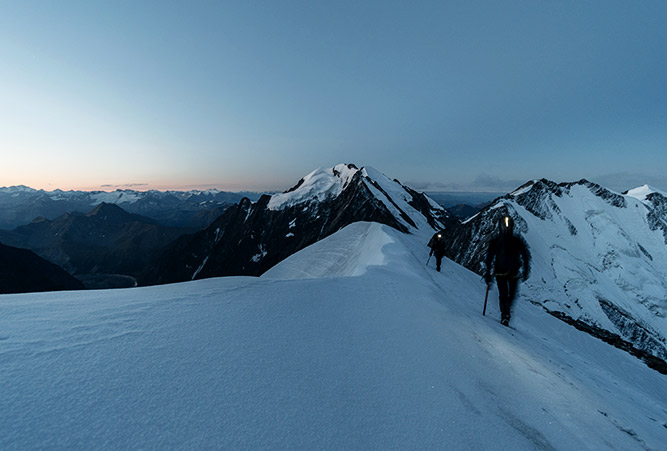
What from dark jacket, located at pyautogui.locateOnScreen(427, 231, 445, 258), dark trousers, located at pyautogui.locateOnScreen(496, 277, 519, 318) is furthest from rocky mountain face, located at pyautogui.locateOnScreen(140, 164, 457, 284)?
dark trousers, located at pyautogui.locateOnScreen(496, 277, 519, 318)

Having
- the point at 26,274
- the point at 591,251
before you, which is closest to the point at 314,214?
the point at 26,274

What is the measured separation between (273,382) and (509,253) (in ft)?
30.4

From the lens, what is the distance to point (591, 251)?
14312cm

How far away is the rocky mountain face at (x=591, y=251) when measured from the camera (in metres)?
108

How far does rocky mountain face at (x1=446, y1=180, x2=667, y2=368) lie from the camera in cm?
10788

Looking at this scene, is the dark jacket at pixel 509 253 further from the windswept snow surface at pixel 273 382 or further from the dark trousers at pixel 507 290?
the windswept snow surface at pixel 273 382

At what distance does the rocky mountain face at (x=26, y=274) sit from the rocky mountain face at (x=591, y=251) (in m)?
175

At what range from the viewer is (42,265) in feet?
397

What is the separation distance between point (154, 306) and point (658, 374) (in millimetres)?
23173

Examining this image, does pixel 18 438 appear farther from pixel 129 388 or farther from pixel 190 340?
pixel 190 340

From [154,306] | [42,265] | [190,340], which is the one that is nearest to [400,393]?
[190,340]

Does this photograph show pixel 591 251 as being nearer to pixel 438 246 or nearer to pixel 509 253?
pixel 438 246

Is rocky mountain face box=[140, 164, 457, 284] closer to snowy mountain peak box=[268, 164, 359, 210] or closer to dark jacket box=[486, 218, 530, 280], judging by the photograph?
snowy mountain peak box=[268, 164, 359, 210]

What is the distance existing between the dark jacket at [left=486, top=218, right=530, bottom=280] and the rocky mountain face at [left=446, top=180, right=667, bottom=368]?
353 feet
